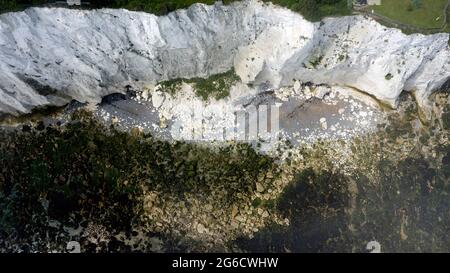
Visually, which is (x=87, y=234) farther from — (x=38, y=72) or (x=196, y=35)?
(x=196, y=35)

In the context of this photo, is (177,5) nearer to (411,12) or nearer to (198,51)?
(198,51)

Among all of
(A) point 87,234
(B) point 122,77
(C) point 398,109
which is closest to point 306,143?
(C) point 398,109

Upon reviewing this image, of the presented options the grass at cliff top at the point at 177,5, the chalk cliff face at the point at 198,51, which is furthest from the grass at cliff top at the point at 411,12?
the grass at cliff top at the point at 177,5

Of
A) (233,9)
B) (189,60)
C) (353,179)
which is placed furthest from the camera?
(353,179)

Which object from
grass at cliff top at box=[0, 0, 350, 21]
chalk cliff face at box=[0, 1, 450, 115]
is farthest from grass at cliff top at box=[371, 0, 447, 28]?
grass at cliff top at box=[0, 0, 350, 21]

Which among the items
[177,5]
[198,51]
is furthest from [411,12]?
[177,5]

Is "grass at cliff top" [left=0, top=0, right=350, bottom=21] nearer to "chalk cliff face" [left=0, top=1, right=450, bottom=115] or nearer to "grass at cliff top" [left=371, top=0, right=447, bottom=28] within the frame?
"chalk cliff face" [left=0, top=1, right=450, bottom=115]
